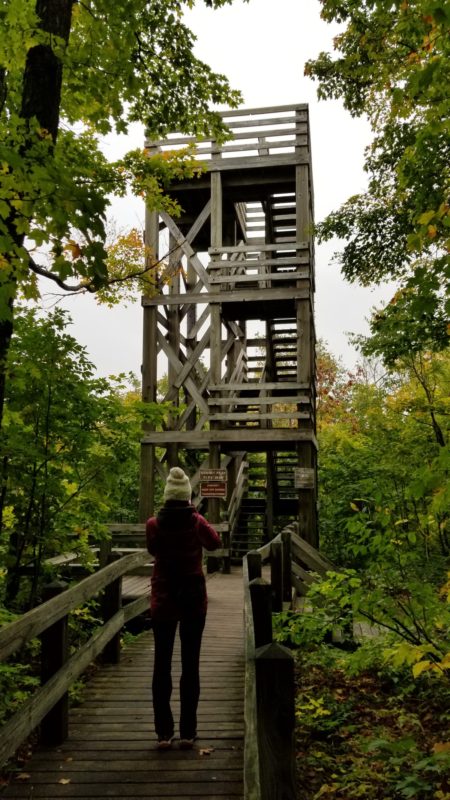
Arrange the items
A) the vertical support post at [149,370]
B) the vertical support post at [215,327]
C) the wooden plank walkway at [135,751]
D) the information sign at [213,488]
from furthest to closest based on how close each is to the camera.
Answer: the vertical support post at [149,370] → the vertical support post at [215,327] → the information sign at [213,488] → the wooden plank walkway at [135,751]

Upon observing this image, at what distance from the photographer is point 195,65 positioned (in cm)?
720

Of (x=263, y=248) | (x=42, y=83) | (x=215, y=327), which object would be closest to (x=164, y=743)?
(x=42, y=83)

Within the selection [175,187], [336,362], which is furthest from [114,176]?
[336,362]

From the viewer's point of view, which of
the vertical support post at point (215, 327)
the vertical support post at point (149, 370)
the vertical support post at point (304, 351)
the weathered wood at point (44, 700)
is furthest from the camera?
the vertical support post at point (149, 370)

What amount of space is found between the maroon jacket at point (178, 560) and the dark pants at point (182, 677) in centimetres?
9

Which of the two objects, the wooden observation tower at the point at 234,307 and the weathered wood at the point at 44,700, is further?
the wooden observation tower at the point at 234,307

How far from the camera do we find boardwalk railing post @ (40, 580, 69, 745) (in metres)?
4.20

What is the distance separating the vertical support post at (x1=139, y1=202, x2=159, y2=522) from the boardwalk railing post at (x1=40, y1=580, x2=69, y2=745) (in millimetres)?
9499

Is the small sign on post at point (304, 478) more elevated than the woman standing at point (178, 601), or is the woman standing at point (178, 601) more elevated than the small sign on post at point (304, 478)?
the small sign on post at point (304, 478)

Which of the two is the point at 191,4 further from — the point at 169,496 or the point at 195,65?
the point at 169,496

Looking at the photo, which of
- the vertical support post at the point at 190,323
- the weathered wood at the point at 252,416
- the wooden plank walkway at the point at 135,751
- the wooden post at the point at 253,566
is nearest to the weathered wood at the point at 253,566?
the wooden post at the point at 253,566

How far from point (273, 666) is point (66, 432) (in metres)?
4.03

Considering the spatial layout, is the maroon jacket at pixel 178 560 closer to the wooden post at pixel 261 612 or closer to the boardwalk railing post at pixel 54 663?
the wooden post at pixel 261 612

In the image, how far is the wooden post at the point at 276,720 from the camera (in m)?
2.15
